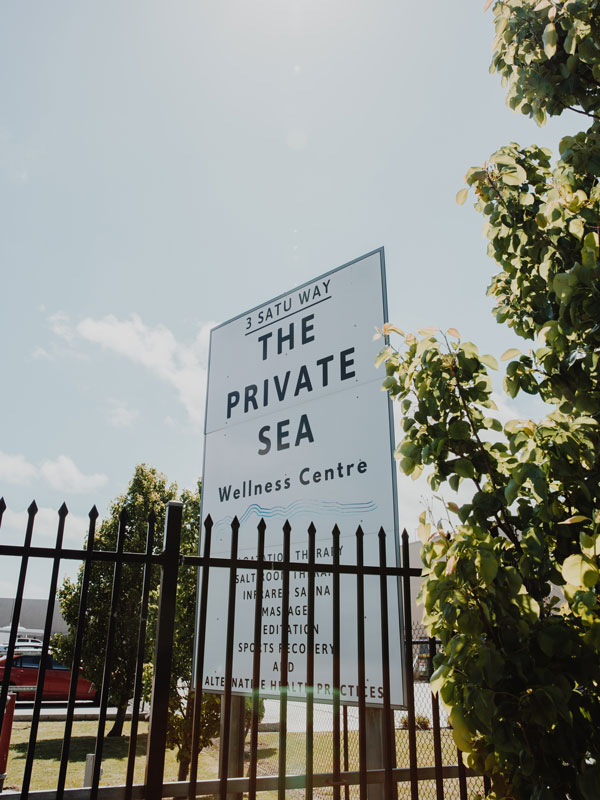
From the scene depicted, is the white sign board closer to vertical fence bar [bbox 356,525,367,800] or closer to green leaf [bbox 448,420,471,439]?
vertical fence bar [bbox 356,525,367,800]

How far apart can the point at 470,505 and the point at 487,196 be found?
139 centimetres

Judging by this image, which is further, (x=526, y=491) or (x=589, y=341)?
(x=526, y=491)

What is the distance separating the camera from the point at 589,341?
7.34ft

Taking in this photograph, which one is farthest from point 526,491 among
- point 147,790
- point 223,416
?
point 223,416

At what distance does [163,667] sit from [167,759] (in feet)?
35.5

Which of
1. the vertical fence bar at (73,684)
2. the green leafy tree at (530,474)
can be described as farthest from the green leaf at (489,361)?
the vertical fence bar at (73,684)

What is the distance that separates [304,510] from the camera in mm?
4270

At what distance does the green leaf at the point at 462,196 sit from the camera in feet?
8.93

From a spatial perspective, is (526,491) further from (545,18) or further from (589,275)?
(545,18)

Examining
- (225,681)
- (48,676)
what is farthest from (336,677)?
(48,676)

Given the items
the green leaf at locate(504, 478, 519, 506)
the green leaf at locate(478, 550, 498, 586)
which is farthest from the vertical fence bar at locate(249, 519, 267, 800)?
the green leaf at locate(504, 478, 519, 506)

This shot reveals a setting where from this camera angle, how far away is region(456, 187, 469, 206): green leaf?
2.72 m

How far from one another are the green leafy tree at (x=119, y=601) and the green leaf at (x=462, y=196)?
11.2 m

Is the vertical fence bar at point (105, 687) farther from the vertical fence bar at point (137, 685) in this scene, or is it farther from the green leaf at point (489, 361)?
the green leaf at point (489, 361)
